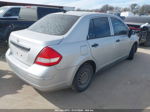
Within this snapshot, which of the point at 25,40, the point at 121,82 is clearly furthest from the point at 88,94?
the point at 25,40

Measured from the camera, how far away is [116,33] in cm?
421

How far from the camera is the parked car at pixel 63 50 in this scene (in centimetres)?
258

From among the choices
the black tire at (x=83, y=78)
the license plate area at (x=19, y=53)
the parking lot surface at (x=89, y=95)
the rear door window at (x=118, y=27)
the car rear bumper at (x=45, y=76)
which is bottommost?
the parking lot surface at (x=89, y=95)

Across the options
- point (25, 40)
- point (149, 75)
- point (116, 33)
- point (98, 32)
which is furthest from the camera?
point (149, 75)

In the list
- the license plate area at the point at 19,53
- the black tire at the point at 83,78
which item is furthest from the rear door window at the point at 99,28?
the license plate area at the point at 19,53

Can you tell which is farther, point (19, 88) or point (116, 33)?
point (116, 33)

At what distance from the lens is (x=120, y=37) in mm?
4387

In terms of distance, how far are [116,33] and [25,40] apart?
2529 mm

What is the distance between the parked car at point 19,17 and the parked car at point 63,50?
243 centimetres

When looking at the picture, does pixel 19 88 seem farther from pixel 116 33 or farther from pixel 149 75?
pixel 149 75

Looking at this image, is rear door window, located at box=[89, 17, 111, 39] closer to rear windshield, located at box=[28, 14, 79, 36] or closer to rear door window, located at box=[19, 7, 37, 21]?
rear windshield, located at box=[28, 14, 79, 36]

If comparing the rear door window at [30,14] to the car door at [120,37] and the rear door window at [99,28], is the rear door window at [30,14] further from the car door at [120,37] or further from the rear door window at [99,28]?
the rear door window at [99,28]

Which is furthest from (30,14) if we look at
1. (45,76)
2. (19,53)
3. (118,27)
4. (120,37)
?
(45,76)

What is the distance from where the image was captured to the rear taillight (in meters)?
2.54
